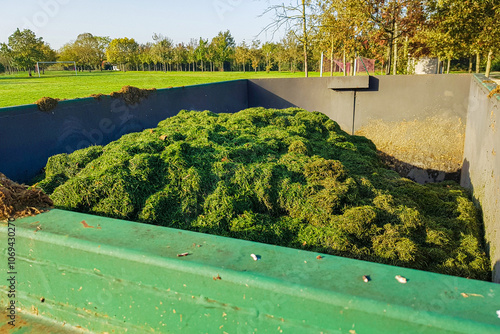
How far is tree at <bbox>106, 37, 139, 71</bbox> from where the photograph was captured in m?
50.1

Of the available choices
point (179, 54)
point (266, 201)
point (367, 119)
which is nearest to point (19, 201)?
point (266, 201)

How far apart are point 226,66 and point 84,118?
53.2m

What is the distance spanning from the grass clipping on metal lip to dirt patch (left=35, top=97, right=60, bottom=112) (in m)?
1.03

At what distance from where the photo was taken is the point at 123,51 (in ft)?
170

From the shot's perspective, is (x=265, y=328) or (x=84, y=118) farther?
(x=84, y=118)

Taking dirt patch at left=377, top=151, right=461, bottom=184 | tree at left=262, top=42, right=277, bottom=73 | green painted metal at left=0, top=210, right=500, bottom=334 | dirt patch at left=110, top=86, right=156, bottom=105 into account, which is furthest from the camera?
tree at left=262, top=42, right=277, bottom=73

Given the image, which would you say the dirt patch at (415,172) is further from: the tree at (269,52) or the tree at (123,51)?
the tree at (123,51)

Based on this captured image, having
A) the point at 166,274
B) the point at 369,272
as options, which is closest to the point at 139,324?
the point at 166,274

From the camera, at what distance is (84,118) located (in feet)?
16.8

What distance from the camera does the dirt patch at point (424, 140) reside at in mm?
7891

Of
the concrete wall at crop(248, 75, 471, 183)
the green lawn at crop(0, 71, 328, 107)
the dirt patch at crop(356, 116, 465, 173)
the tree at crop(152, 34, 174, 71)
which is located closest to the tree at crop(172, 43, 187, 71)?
the tree at crop(152, 34, 174, 71)

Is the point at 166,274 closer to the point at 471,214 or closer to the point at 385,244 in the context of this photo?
the point at 385,244

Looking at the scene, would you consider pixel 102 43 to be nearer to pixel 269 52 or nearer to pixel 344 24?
pixel 269 52

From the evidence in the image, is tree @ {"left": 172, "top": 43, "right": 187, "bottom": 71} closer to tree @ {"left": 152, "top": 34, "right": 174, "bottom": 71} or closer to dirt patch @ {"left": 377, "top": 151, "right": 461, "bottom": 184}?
tree @ {"left": 152, "top": 34, "right": 174, "bottom": 71}
